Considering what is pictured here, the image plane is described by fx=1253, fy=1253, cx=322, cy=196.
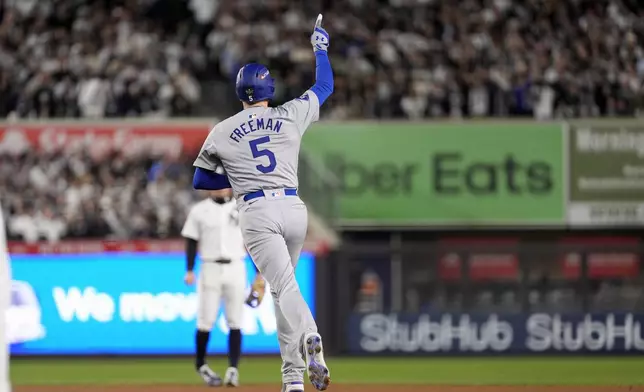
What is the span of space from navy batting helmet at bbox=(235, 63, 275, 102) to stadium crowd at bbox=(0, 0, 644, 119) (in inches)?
517

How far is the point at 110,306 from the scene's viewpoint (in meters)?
17.7

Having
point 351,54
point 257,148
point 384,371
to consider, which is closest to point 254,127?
point 257,148

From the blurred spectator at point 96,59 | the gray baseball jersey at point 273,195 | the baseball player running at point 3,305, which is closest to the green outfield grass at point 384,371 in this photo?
the gray baseball jersey at point 273,195

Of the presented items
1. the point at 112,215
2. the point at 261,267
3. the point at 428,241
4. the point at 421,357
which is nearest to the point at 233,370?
the point at 261,267

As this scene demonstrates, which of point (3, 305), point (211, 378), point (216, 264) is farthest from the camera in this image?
point (216, 264)

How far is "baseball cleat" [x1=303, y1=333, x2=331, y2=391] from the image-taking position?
8.23 meters

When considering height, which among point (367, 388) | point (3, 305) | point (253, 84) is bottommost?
point (367, 388)

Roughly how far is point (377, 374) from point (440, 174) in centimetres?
837

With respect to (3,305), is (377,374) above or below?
below

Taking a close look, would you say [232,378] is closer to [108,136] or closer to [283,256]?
[283,256]

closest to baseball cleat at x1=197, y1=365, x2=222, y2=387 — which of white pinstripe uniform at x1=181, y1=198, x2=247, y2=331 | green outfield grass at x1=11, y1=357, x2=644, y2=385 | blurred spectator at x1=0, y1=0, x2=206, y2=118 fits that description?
white pinstripe uniform at x1=181, y1=198, x2=247, y2=331

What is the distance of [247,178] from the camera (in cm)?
880

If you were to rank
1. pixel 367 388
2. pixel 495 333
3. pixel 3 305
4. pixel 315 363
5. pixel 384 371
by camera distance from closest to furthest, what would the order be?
1. pixel 3 305
2. pixel 315 363
3. pixel 367 388
4. pixel 384 371
5. pixel 495 333

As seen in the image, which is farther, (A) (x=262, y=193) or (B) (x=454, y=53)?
(B) (x=454, y=53)
